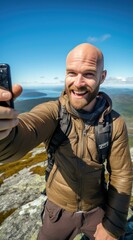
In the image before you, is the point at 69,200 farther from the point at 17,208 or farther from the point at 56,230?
the point at 17,208

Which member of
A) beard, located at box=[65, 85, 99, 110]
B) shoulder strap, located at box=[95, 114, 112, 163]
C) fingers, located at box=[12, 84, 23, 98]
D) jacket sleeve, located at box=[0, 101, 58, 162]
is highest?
fingers, located at box=[12, 84, 23, 98]

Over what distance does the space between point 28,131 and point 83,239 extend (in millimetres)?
6231

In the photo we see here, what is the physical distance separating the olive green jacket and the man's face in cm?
33

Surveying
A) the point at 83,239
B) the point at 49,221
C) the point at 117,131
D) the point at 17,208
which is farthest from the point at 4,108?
the point at 17,208

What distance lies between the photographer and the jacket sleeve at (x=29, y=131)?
2826 mm

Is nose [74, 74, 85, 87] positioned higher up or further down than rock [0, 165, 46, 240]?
higher up

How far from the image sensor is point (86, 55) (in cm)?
504

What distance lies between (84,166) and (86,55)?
9.99 feet

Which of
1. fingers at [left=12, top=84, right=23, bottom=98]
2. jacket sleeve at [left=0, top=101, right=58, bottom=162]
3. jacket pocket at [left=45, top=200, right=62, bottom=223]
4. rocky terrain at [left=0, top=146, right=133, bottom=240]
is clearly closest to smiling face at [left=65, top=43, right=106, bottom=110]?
jacket sleeve at [left=0, top=101, right=58, bottom=162]

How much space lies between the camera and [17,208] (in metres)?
10.1

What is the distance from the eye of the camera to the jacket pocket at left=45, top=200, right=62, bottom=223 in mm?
5809

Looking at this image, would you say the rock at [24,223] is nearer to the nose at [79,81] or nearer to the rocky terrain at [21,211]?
the rocky terrain at [21,211]

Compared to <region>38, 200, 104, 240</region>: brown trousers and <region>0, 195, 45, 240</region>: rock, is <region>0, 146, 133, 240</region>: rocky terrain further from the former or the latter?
<region>38, 200, 104, 240</region>: brown trousers

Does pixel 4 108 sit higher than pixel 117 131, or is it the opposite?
pixel 4 108
